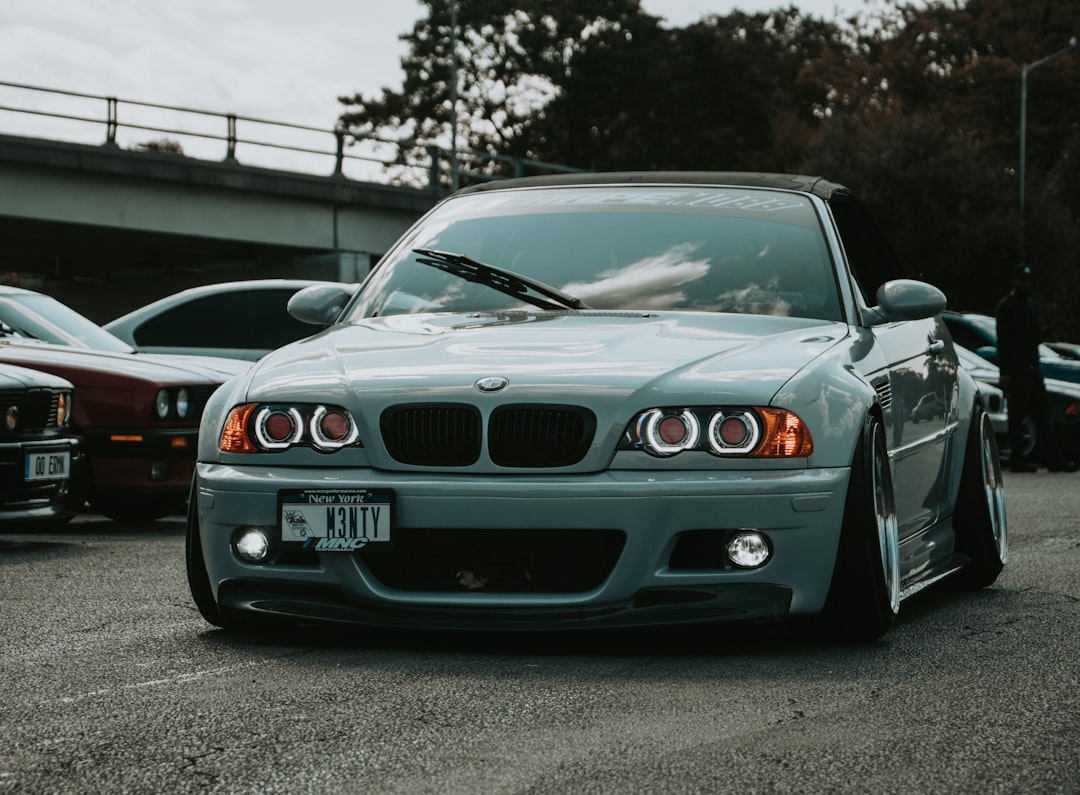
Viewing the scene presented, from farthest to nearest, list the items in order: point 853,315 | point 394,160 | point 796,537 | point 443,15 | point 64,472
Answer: point 443,15, point 394,160, point 64,472, point 853,315, point 796,537

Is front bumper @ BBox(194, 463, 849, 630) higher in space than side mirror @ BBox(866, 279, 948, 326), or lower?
lower

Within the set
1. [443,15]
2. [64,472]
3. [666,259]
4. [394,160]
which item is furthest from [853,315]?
[443,15]

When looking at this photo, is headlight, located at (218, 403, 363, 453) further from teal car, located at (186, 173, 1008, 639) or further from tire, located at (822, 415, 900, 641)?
tire, located at (822, 415, 900, 641)

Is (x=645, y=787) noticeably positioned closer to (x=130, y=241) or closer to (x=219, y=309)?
(x=219, y=309)

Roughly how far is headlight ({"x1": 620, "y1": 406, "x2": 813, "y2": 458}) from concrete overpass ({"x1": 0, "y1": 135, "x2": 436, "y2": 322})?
31.6 metres

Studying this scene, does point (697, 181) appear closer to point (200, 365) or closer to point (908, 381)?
point (908, 381)

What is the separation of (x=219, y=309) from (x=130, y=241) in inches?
1118

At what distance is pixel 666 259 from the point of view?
6.31m

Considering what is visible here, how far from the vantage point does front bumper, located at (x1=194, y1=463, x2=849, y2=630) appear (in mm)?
5059

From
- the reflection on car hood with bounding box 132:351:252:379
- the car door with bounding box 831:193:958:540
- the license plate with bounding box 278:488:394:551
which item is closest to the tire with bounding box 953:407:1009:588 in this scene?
the car door with bounding box 831:193:958:540

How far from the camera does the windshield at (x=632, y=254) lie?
6.19 meters

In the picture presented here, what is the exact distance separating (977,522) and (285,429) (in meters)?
3.03

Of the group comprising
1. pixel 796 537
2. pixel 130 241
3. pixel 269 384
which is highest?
pixel 130 241

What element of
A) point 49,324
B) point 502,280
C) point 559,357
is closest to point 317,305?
point 502,280
